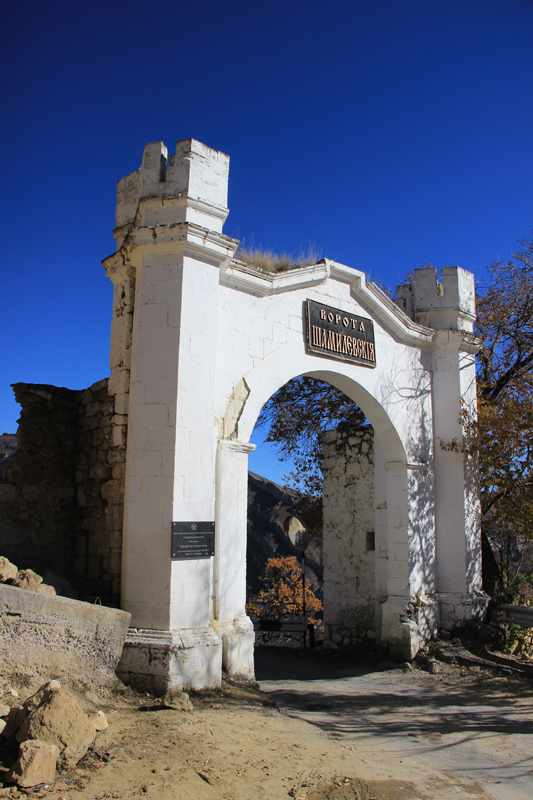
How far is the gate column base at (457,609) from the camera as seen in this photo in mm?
8016

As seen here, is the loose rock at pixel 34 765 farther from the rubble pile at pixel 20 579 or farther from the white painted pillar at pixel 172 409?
the white painted pillar at pixel 172 409

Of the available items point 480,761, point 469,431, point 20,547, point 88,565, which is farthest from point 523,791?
point 469,431

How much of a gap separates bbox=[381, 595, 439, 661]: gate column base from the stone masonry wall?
4.01ft

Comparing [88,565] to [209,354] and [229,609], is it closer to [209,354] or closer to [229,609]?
[229,609]

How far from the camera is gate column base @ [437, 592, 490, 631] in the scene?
8016 mm

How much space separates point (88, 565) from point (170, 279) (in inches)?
115

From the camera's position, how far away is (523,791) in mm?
3865

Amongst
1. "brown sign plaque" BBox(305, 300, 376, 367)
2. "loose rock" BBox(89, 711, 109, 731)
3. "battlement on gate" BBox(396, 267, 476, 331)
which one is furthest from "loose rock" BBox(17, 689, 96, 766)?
"battlement on gate" BBox(396, 267, 476, 331)

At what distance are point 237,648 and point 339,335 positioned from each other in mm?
3787

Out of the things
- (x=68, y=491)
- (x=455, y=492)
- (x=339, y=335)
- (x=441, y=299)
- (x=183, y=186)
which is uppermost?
(x=441, y=299)

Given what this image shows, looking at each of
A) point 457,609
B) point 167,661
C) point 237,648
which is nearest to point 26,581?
point 167,661

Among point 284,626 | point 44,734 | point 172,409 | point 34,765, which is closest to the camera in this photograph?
point 34,765

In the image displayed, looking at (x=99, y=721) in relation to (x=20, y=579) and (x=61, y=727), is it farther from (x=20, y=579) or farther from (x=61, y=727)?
(x=20, y=579)

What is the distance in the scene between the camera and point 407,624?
7664 millimetres
